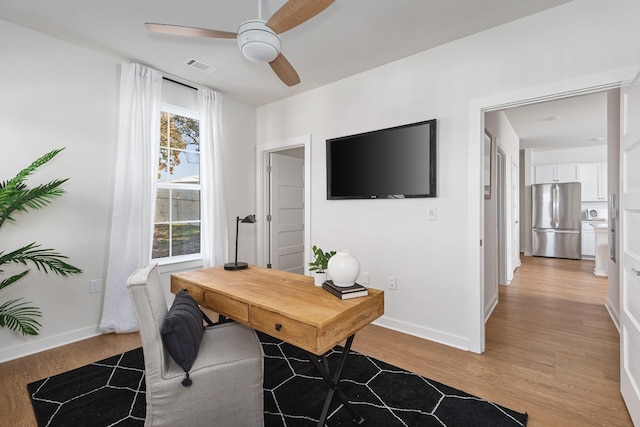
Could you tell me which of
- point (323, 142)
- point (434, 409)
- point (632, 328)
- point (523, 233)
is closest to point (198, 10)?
point (323, 142)

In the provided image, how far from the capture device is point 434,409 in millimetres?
1832

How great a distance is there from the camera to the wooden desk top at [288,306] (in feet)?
4.69

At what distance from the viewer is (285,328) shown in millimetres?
1513

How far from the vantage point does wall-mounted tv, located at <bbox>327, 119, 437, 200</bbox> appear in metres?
2.81

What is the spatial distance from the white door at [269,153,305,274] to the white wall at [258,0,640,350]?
0.99 metres

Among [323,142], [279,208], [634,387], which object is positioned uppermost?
[323,142]

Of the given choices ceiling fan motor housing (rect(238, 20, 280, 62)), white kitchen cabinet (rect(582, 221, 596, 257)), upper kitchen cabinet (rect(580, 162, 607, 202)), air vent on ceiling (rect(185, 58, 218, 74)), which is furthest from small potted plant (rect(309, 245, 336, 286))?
upper kitchen cabinet (rect(580, 162, 607, 202))

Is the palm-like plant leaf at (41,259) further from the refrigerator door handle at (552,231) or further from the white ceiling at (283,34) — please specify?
the refrigerator door handle at (552,231)

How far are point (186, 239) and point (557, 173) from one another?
7976 mm

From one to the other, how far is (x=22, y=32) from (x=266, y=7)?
2.03 meters

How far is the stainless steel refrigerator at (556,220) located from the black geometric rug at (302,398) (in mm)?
6679

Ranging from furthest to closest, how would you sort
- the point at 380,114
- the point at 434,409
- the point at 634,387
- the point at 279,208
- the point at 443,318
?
the point at 279,208, the point at 380,114, the point at 443,318, the point at 434,409, the point at 634,387

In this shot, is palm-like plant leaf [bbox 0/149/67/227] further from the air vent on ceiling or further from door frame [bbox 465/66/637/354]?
door frame [bbox 465/66/637/354]

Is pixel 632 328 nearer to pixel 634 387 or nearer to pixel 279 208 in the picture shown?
pixel 634 387
